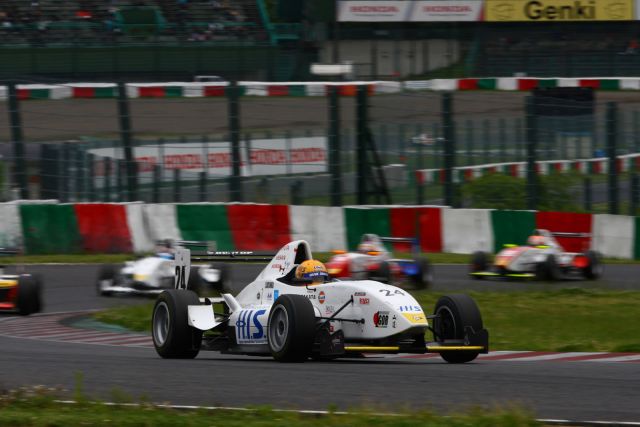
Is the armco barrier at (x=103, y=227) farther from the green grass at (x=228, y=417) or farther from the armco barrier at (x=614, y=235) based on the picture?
the green grass at (x=228, y=417)

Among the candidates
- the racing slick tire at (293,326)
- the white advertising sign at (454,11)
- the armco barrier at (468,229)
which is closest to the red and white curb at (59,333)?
the racing slick tire at (293,326)

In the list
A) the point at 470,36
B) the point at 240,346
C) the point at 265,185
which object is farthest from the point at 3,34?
the point at 240,346

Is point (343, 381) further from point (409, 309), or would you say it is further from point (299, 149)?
point (299, 149)

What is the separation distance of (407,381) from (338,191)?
36.7 ft

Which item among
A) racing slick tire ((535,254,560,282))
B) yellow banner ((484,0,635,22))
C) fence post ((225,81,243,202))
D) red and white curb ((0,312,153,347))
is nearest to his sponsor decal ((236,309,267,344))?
red and white curb ((0,312,153,347))

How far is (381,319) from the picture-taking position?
8531 millimetres

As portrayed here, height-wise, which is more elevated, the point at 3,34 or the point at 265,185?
the point at 3,34

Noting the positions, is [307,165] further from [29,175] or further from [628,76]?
[628,76]

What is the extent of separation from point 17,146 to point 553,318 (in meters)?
9.68

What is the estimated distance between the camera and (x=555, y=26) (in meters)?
42.2

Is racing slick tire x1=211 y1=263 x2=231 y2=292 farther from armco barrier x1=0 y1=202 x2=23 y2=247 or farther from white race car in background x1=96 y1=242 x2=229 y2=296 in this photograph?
armco barrier x1=0 y1=202 x2=23 y2=247

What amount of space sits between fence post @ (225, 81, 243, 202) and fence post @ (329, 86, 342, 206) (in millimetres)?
1448

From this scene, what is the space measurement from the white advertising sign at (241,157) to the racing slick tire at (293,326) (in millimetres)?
9826

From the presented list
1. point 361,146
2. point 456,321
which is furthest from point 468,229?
A: point 456,321
